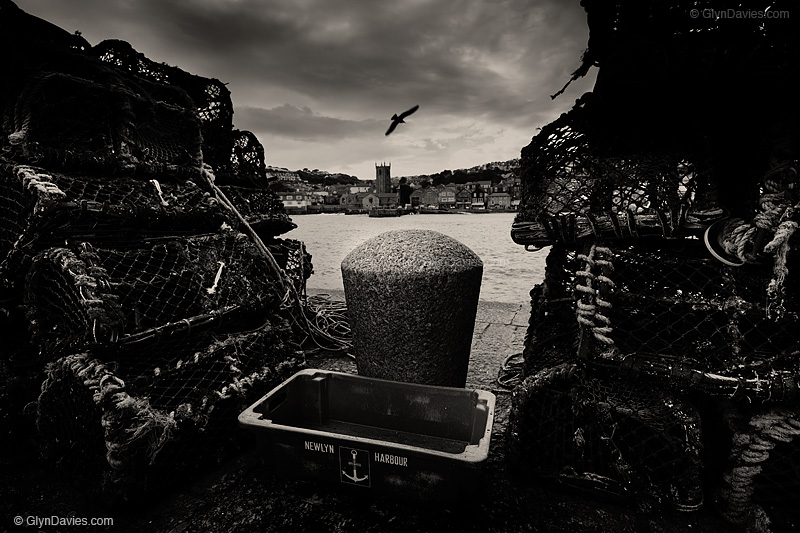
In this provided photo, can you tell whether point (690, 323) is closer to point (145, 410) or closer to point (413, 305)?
point (413, 305)

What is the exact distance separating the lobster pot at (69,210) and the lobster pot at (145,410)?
703mm

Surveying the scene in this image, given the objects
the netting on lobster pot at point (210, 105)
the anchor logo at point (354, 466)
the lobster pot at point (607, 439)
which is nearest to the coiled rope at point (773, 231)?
the lobster pot at point (607, 439)

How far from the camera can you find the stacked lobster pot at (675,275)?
157 cm

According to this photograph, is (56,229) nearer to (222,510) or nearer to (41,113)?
(41,113)

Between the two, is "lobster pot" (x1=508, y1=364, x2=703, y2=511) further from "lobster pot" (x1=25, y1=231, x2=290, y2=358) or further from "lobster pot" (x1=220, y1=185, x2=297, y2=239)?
"lobster pot" (x1=220, y1=185, x2=297, y2=239)

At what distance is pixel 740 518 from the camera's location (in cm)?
168

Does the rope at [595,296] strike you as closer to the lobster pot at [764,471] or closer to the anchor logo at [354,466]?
the lobster pot at [764,471]

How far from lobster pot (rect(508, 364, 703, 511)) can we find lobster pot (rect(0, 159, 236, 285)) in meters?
2.45

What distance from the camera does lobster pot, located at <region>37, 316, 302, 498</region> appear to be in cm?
170

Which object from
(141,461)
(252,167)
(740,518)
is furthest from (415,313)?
(252,167)

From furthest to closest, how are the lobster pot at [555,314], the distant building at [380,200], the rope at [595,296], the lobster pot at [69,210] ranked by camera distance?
the distant building at [380,200] → the lobster pot at [555,314] → the lobster pot at [69,210] → the rope at [595,296]

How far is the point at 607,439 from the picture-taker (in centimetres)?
182

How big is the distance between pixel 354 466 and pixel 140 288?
5.62 feet

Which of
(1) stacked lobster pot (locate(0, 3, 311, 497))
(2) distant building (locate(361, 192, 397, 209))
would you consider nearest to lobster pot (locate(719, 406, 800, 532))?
(1) stacked lobster pot (locate(0, 3, 311, 497))
